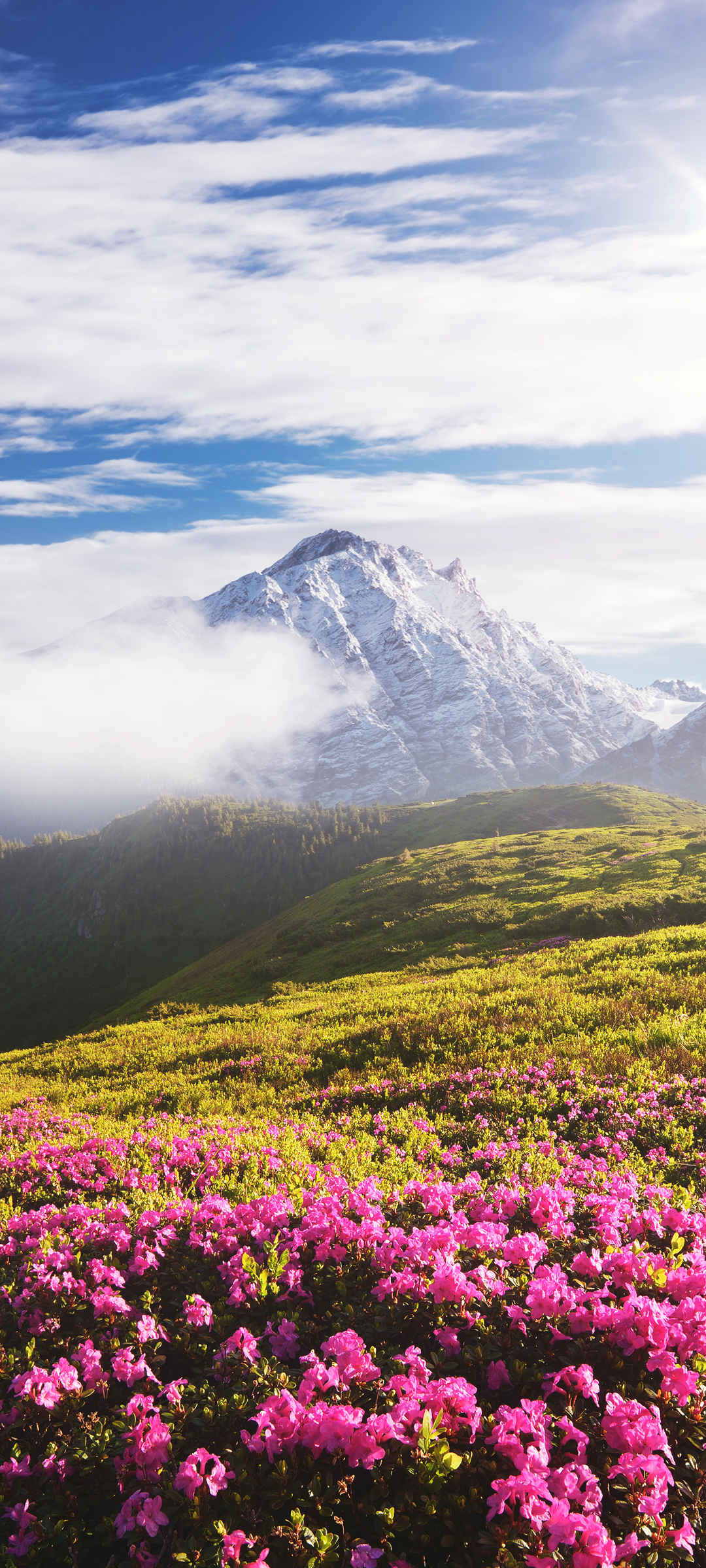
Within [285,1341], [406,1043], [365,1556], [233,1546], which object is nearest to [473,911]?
[406,1043]

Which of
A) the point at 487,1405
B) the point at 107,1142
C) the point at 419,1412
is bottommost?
the point at 107,1142

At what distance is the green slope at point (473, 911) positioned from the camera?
35.6 m

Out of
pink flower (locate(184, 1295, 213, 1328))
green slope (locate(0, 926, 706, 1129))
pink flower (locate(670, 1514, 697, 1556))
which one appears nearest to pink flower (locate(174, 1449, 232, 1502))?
pink flower (locate(184, 1295, 213, 1328))

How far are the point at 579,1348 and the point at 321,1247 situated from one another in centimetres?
271

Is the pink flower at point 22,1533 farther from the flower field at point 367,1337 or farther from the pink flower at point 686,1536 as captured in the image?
the pink flower at point 686,1536

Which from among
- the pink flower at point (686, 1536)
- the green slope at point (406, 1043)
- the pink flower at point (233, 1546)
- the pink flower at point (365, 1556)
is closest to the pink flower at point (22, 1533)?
the pink flower at point (233, 1546)

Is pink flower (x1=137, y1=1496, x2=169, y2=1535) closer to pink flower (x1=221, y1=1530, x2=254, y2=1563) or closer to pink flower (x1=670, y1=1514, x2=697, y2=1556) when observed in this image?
pink flower (x1=221, y1=1530, x2=254, y2=1563)

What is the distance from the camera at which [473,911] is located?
4444 centimetres

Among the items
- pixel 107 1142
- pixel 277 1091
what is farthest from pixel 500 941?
pixel 107 1142

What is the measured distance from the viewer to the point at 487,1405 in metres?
5.38

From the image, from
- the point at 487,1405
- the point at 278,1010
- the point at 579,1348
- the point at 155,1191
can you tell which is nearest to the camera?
the point at 487,1405

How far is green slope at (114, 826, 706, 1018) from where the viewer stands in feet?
117

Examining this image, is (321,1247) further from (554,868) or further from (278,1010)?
(554,868)

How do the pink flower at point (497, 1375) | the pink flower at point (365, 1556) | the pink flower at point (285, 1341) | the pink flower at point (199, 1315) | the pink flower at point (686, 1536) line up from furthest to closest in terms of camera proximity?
the pink flower at point (199, 1315), the pink flower at point (285, 1341), the pink flower at point (497, 1375), the pink flower at point (365, 1556), the pink flower at point (686, 1536)
